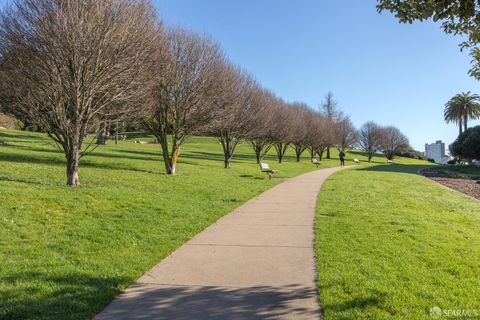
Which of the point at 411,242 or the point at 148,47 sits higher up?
the point at 148,47

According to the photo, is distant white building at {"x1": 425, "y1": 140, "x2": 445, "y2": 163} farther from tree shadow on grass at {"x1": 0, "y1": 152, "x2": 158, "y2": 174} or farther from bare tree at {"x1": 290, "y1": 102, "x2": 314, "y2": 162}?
tree shadow on grass at {"x1": 0, "y1": 152, "x2": 158, "y2": 174}

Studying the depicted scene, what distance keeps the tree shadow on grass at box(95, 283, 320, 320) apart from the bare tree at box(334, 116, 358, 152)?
206 feet

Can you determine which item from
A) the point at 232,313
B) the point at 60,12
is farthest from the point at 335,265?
the point at 60,12

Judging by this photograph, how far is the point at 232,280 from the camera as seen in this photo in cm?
527

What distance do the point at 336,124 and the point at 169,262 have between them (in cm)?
6628

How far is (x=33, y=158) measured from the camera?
A: 61.0ft

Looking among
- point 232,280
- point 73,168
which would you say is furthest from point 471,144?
point 232,280

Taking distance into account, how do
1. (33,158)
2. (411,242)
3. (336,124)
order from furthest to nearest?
(336,124) → (33,158) → (411,242)

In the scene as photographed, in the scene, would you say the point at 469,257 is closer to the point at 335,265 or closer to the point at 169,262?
the point at 335,265

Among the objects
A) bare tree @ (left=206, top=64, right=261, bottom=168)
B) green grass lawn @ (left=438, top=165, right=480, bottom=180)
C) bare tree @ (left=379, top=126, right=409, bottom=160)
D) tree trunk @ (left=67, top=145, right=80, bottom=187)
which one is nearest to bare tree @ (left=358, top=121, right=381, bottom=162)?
bare tree @ (left=379, top=126, right=409, bottom=160)

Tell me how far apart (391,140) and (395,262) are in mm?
89158

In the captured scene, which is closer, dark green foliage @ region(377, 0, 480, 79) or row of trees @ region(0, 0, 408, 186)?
dark green foliage @ region(377, 0, 480, 79)

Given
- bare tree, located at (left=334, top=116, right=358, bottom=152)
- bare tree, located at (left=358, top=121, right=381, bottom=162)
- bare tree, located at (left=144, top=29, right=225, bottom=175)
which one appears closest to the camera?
bare tree, located at (left=144, top=29, right=225, bottom=175)

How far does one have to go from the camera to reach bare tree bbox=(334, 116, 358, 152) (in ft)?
227
